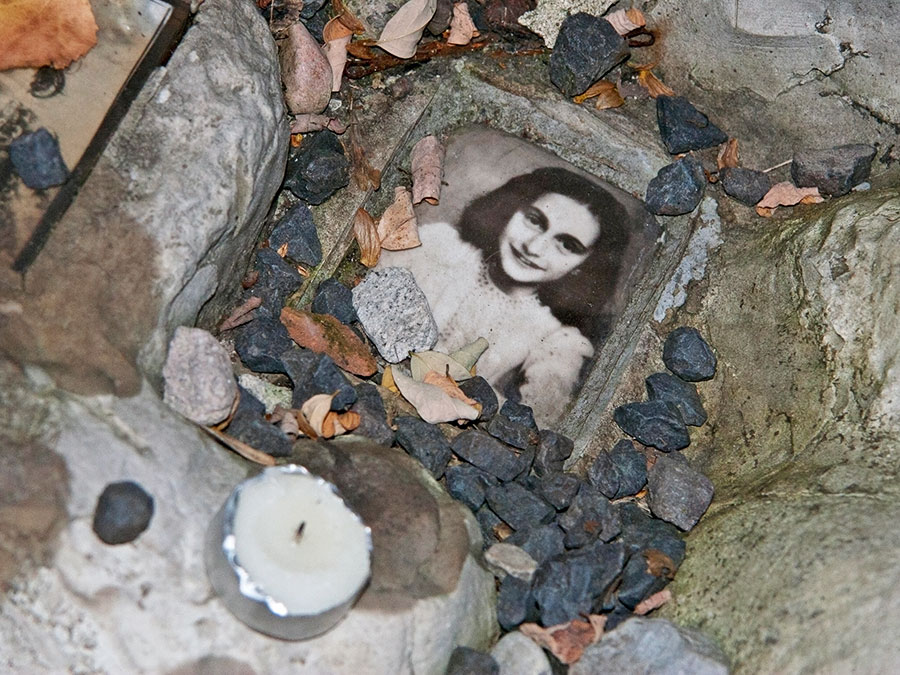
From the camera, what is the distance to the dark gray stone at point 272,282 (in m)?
2.15

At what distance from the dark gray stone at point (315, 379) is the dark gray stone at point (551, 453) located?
1.52 ft

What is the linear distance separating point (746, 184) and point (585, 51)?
0.57m

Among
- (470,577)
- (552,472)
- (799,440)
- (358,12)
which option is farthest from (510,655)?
(358,12)

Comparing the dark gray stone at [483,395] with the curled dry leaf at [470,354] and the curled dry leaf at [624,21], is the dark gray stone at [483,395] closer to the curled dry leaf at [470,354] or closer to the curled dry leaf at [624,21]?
the curled dry leaf at [470,354]

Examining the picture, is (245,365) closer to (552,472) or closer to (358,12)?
(552,472)

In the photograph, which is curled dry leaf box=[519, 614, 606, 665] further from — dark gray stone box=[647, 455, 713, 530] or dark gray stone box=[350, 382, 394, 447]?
dark gray stone box=[350, 382, 394, 447]

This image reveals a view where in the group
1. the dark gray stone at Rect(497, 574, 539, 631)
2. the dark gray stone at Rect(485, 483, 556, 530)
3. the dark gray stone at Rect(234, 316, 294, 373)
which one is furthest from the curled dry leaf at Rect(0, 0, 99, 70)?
the dark gray stone at Rect(497, 574, 539, 631)

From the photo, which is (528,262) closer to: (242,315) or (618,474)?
(618,474)

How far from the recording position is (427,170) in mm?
2314

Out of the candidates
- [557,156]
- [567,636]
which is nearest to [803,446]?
[567,636]

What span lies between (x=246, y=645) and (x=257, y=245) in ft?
3.44

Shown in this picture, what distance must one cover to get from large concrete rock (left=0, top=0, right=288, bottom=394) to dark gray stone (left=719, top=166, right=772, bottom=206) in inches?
46.9

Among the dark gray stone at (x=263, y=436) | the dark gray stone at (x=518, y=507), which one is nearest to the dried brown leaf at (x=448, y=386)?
the dark gray stone at (x=518, y=507)

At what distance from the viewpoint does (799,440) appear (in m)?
1.96
